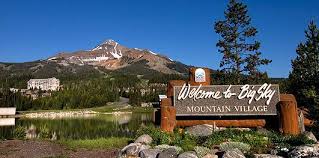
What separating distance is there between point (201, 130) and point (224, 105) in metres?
2.88

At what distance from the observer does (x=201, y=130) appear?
1132 inches

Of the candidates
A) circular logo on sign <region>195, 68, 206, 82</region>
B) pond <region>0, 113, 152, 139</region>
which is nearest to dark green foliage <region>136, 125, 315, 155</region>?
circular logo on sign <region>195, 68, 206, 82</region>

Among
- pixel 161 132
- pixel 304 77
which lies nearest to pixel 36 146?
pixel 161 132

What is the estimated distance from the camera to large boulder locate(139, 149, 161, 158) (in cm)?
2157

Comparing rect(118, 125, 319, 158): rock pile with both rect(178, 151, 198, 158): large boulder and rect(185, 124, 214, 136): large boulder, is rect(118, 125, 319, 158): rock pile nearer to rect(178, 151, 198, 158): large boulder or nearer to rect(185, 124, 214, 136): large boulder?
rect(178, 151, 198, 158): large boulder

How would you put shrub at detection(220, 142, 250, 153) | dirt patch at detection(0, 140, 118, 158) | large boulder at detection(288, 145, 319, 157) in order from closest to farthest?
large boulder at detection(288, 145, 319, 157) < shrub at detection(220, 142, 250, 153) < dirt patch at detection(0, 140, 118, 158)

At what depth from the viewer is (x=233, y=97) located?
29.9m

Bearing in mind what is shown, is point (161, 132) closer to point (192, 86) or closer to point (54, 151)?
point (192, 86)

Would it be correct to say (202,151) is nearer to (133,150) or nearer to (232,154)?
(232,154)

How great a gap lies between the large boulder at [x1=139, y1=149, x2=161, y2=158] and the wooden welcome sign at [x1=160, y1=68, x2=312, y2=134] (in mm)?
6720

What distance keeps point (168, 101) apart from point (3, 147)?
12.9m

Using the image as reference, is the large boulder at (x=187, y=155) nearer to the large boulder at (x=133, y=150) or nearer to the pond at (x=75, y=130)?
the large boulder at (x=133, y=150)

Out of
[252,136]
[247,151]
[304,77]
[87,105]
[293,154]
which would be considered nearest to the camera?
[293,154]

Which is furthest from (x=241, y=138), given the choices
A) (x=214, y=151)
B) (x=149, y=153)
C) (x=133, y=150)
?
(x=133, y=150)
